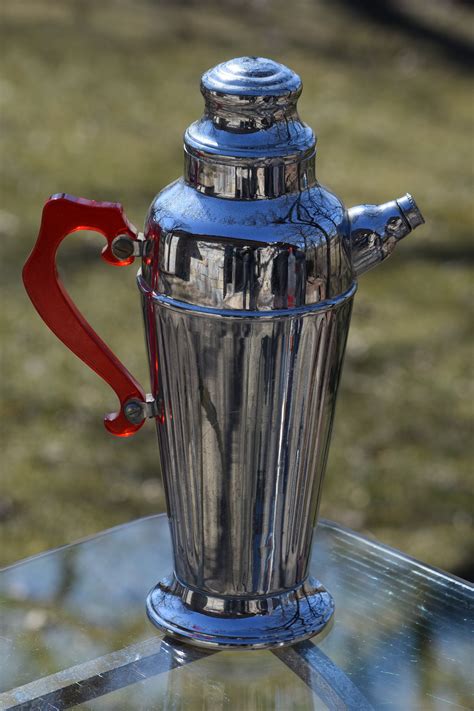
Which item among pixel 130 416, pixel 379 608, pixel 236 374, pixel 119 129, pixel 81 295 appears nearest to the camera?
Result: pixel 236 374

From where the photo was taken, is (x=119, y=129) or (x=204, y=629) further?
(x=119, y=129)

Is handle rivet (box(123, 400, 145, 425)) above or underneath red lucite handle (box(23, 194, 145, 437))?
underneath

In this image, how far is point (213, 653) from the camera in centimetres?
141

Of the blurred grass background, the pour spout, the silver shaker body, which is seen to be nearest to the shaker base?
the silver shaker body

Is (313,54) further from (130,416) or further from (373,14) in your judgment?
(130,416)

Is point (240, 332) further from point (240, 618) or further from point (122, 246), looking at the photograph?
point (240, 618)

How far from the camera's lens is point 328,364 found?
1.33 metres

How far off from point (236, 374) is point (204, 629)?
1.20 feet

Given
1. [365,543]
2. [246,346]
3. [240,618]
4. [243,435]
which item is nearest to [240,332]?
[246,346]

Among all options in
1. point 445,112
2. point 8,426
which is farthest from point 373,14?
point 8,426

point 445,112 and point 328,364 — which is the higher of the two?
point 328,364

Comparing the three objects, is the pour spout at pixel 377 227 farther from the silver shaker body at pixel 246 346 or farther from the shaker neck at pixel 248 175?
the shaker neck at pixel 248 175

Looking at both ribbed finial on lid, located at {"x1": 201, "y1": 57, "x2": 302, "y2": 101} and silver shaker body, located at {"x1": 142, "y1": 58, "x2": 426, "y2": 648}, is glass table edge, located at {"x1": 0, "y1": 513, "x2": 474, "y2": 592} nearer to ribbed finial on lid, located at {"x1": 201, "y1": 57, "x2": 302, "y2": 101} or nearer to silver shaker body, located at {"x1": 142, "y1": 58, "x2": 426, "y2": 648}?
silver shaker body, located at {"x1": 142, "y1": 58, "x2": 426, "y2": 648}

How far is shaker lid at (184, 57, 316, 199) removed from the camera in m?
1.20
